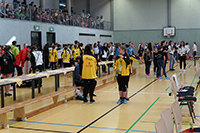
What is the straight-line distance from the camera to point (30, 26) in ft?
64.2

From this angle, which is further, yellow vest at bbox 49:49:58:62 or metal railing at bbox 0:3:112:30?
metal railing at bbox 0:3:112:30

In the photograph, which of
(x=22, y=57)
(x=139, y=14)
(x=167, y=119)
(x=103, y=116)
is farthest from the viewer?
(x=139, y=14)

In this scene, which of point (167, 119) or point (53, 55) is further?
point (53, 55)

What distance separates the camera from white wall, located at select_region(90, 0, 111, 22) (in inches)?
1407

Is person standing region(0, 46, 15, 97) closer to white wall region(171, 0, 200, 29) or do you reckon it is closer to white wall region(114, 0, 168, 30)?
white wall region(114, 0, 168, 30)

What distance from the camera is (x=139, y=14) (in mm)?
34469

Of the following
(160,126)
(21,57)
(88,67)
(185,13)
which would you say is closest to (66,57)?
(21,57)

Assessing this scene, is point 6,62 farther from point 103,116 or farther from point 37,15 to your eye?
point 37,15

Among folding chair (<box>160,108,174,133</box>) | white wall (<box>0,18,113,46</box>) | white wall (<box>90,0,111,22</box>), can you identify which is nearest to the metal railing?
white wall (<box>0,18,113,46</box>)

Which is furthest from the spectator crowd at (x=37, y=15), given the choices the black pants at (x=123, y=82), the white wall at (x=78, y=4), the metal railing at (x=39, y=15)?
the black pants at (x=123, y=82)

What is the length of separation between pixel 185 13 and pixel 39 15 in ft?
60.8

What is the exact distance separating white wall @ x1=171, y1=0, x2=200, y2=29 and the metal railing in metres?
9.95

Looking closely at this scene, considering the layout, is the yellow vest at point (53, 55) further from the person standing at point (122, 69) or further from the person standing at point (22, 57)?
the person standing at point (122, 69)

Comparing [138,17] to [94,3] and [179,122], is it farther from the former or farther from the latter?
[179,122]
